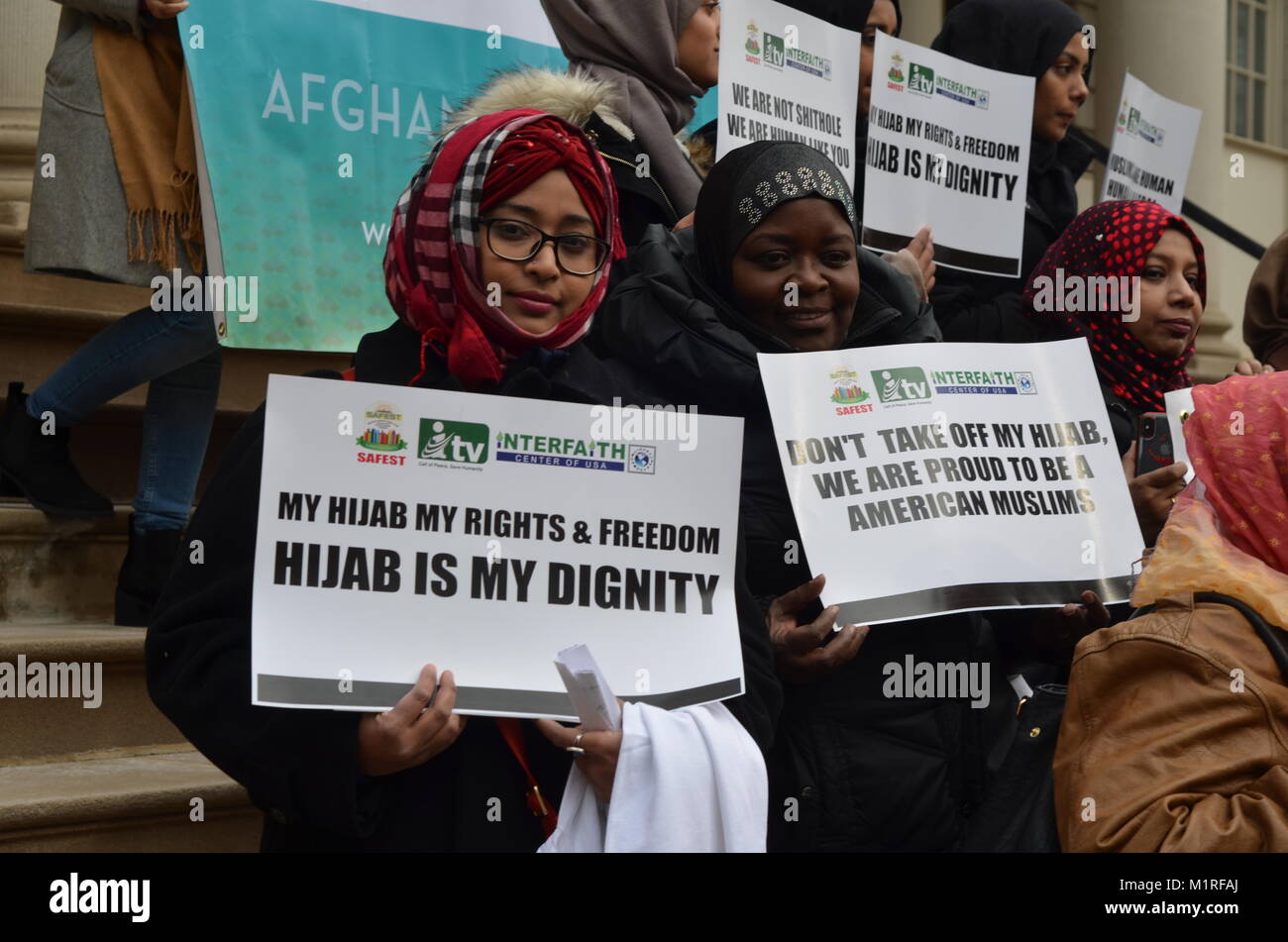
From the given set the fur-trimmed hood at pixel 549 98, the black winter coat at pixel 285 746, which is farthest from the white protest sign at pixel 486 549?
the fur-trimmed hood at pixel 549 98

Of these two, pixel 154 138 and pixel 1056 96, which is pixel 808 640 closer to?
pixel 154 138

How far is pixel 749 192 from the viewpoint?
3.15 m

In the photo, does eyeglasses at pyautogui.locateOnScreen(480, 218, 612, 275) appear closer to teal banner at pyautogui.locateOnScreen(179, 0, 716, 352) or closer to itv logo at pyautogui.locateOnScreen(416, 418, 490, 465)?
itv logo at pyautogui.locateOnScreen(416, 418, 490, 465)

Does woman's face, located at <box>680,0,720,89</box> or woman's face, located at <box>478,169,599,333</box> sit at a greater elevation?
woman's face, located at <box>680,0,720,89</box>

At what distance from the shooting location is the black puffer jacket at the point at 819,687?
2863 millimetres

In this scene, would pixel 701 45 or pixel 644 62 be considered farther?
pixel 701 45

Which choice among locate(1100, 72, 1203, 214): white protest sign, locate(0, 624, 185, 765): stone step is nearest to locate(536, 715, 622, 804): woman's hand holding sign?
locate(0, 624, 185, 765): stone step

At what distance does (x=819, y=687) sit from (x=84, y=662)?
1923 mm

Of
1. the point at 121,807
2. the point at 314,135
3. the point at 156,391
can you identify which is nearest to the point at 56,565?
the point at 156,391

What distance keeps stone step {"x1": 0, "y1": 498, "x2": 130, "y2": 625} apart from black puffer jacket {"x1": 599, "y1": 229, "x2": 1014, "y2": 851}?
1940mm

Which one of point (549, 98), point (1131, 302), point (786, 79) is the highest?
point (786, 79)

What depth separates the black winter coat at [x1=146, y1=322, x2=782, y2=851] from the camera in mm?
2332
